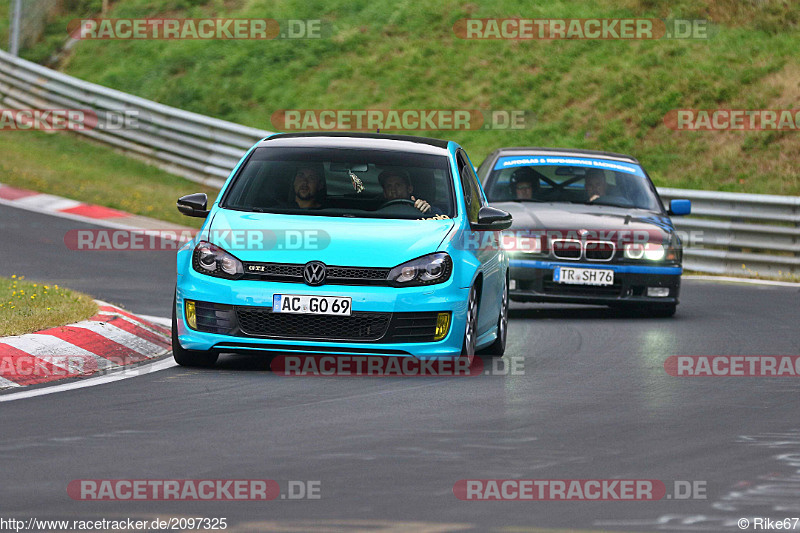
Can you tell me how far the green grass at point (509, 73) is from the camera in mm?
24766

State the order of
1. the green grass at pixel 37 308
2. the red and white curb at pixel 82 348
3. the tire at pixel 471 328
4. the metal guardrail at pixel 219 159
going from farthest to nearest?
1. the metal guardrail at pixel 219 159
2. the green grass at pixel 37 308
3. the tire at pixel 471 328
4. the red and white curb at pixel 82 348

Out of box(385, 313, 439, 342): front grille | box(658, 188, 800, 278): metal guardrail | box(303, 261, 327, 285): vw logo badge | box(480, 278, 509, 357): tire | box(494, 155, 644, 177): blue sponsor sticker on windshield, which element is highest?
box(303, 261, 327, 285): vw logo badge

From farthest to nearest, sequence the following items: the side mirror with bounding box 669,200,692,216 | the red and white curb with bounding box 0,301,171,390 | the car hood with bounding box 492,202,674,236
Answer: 1. the side mirror with bounding box 669,200,692,216
2. the car hood with bounding box 492,202,674,236
3. the red and white curb with bounding box 0,301,171,390

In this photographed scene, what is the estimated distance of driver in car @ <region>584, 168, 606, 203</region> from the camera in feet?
50.4

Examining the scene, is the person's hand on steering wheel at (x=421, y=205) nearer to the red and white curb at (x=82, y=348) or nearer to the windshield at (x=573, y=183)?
the red and white curb at (x=82, y=348)

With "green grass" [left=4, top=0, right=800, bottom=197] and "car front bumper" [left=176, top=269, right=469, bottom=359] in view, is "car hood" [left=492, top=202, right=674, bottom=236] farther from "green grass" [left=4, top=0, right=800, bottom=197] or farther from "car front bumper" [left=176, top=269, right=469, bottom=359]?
"green grass" [left=4, top=0, right=800, bottom=197]

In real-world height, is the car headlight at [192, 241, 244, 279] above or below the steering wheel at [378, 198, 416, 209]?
below

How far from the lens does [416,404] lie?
8656mm

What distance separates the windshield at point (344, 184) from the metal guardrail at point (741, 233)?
923cm

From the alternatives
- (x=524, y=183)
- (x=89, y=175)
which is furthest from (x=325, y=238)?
(x=89, y=175)

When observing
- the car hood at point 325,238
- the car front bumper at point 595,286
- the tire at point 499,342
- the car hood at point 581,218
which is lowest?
the car front bumper at point 595,286

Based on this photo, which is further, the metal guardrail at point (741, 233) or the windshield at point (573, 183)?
the metal guardrail at point (741, 233)

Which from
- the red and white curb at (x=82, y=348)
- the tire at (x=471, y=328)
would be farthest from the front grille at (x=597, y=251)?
the red and white curb at (x=82, y=348)

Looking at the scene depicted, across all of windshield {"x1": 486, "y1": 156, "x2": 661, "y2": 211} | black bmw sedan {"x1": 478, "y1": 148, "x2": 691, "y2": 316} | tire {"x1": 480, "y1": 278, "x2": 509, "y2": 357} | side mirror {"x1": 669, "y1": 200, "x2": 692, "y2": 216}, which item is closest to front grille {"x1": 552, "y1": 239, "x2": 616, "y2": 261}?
black bmw sedan {"x1": 478, "y1": 148, "x2": 691, "y2": 316}
